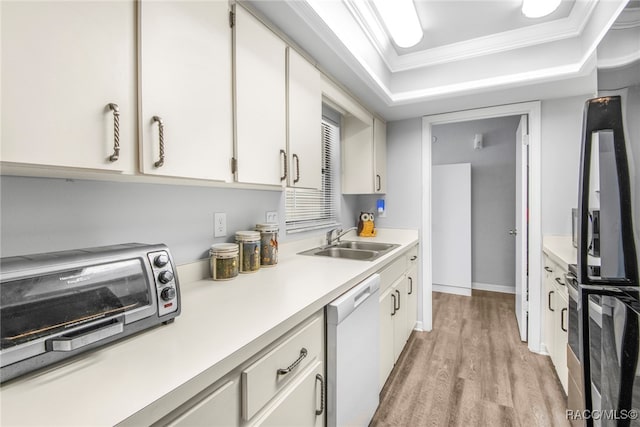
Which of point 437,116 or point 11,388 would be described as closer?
point 11,388

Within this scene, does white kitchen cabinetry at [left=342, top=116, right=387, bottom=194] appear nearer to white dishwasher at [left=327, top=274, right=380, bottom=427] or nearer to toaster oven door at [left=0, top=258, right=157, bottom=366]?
white dishwasher at [left=327, top=274, right=380, bottom=427]

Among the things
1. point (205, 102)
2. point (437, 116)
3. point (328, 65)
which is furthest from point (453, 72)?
point (205, 102)

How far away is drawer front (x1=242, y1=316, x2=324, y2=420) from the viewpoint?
770mm

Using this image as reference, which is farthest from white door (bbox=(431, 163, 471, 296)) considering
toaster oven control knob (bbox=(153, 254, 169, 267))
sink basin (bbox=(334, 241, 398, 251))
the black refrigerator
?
toaster oven control knob (bbox=(153, 254, 169, 267))

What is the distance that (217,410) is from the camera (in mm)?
682

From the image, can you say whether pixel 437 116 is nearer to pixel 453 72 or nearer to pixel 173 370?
pixel 453 72

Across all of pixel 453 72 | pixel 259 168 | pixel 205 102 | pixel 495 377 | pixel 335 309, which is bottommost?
pixel 495 377

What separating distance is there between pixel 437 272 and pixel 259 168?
361 cm

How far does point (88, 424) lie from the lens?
0.47 m

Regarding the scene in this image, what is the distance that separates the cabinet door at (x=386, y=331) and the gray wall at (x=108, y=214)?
3.35 feet

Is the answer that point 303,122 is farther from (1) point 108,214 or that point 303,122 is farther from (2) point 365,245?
(2) point 365,245

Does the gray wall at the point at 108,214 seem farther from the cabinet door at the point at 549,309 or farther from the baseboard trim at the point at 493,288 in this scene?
the baseboard trim at the point at 493,288

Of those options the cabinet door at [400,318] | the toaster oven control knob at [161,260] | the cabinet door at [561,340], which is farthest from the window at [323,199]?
the cabinet door at [561,340]

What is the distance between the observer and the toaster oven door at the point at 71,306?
0.58m
